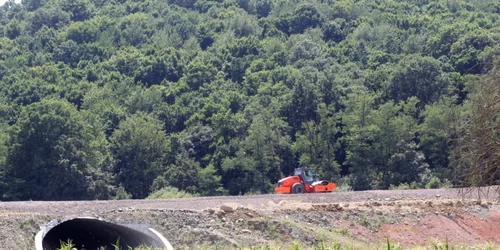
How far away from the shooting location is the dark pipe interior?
845 inches

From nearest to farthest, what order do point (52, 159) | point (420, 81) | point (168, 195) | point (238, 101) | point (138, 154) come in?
point (168, 195) < point (52, 159) < point (138, 154) < point (420, 81) < point (238, 101)

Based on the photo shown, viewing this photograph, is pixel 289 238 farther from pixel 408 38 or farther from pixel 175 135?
pixel 408 38

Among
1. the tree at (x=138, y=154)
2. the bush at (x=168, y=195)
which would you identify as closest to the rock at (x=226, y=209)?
the bush at (x=168, y=195)

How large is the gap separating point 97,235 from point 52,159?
3611 cm

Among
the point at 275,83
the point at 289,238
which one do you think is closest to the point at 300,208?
the point at 289,238

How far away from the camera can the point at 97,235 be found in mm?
22875

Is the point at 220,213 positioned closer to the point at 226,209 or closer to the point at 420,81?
the point at 226,209

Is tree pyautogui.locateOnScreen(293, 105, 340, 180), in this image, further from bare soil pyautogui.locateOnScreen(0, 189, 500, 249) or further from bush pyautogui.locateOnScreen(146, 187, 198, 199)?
bare soil pyautogui.locateOnScreen(0, 189, 500, 249)

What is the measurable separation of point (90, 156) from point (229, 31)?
5830 cm

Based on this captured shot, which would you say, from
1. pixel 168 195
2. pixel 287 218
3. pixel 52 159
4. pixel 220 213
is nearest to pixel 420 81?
pixel 168 195

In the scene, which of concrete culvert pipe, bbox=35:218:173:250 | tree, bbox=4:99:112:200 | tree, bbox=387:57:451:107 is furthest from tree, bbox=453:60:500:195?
tree, bbox=387:57:451:107

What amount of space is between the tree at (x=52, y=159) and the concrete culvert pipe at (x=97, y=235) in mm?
34239

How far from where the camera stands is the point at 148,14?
132250mm

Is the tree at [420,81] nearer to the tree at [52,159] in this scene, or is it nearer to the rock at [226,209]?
the tree at [52,159]
